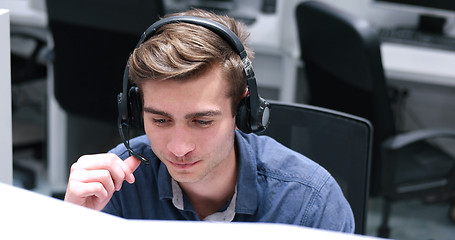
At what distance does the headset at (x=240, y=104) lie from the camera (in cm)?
97

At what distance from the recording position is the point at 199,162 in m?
1.00

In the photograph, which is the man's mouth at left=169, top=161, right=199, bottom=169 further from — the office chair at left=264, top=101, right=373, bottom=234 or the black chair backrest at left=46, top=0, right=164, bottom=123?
the black chair backrest at left=46, top=0, right=164, bottom=123

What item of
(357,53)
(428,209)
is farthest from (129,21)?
(428,209)

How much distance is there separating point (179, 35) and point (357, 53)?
34.8 inches

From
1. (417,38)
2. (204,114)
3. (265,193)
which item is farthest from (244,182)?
(417,38)

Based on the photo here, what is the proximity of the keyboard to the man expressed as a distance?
1.39 meters

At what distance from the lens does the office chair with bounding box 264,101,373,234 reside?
127cm

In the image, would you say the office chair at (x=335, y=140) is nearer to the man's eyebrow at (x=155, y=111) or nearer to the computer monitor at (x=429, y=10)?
the man's eyebrow at (x=155, y=111)

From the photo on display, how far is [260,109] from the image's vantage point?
1025mm

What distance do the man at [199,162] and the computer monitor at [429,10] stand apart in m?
1.54

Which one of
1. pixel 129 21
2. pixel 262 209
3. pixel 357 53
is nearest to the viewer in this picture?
pixel 262 209

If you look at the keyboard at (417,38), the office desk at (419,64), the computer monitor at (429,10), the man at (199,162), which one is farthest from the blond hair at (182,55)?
the computer monitor at (429,10)

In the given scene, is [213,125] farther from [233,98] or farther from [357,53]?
[357,53]

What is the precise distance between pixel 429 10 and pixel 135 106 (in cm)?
176
